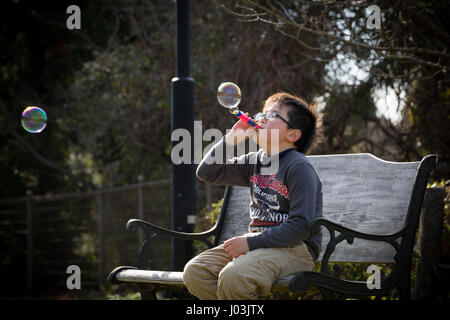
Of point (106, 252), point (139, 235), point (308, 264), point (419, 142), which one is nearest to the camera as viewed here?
point (308, 264)

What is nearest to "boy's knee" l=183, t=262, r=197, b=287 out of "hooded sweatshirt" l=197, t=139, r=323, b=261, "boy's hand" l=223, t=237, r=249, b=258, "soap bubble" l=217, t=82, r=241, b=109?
"boy's hand" l=223, t=237, r=249, b=258

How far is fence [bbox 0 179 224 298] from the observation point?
7832 mm

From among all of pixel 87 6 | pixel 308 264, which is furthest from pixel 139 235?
pixel 308 264

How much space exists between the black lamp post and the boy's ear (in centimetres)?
105

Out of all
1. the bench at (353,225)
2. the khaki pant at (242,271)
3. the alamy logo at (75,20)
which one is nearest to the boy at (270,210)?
the khaki pant at (242,271)

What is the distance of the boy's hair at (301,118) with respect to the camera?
9.89 ft

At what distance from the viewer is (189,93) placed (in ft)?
12.9

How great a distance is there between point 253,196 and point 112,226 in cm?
574

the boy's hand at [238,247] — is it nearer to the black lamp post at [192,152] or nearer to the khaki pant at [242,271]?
the khaki pant at [242,271]

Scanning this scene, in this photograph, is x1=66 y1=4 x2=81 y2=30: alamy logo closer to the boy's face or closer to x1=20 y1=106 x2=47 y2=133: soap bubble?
x1=20 y1=106 x2=47 y2=133: soap bubble

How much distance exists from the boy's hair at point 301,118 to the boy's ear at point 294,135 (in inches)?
0.9

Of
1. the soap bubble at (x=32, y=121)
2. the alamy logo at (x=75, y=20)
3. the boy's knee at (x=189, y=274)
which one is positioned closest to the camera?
the boy's knee at (x=189, y=274)
